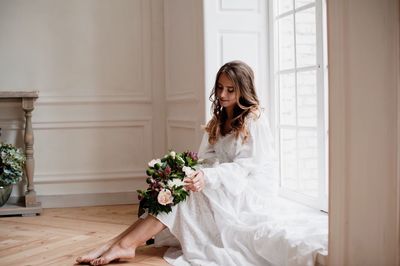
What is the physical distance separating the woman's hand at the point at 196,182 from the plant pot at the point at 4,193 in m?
2.05

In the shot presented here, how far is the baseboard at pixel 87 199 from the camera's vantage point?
462cm

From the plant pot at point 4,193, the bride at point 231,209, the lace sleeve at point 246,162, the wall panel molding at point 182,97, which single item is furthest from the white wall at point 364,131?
the plant pot at point 4,193

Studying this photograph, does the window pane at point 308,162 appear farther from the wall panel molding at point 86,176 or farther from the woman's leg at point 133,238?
the wall panel molding at point 86,176

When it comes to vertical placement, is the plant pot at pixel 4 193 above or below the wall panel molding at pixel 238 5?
below

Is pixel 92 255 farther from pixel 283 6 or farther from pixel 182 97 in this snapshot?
Result: pixel 283 6

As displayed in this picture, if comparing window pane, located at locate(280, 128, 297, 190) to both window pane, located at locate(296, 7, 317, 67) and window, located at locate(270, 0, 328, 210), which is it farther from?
window pane, located at locate(296, 7, 317, 67)

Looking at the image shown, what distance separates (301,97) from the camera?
331cm

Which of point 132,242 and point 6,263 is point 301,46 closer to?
point 132,242

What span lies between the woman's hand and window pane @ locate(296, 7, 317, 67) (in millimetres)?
976

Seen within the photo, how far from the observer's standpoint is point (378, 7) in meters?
2.00

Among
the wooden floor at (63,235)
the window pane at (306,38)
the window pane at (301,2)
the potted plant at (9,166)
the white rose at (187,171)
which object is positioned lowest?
the wooden floor at (63,235)

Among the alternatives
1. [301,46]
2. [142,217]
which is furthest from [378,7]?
[142,217]

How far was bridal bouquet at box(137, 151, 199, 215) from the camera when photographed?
8.96 ft

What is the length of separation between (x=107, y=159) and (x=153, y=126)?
0.49m
